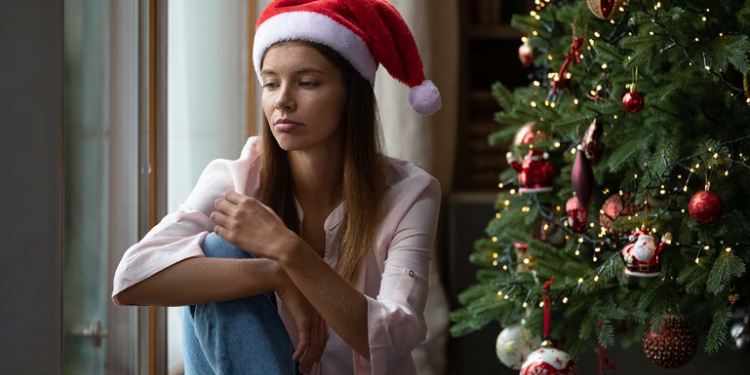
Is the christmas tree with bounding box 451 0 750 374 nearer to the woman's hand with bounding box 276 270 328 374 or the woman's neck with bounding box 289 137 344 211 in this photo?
the woman's neck with bounding box 289 137 344 211

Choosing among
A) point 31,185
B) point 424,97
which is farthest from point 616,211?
point 31,185

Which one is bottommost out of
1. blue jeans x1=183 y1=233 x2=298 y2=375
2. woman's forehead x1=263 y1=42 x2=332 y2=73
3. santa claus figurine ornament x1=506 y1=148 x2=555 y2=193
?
blue jeans x1=183 y1=233 x2=298 y2=375

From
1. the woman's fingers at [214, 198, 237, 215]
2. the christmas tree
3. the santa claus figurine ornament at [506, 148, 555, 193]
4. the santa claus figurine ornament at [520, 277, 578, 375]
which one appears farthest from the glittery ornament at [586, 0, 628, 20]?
the woman's fingers at [214, 198, 237, 215]

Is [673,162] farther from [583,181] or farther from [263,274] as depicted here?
[263,274]

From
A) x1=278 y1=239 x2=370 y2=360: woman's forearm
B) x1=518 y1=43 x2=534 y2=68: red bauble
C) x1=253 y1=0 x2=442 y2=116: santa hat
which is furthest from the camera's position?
x1=518 y1=43 x2=534 y2=68: red bauble

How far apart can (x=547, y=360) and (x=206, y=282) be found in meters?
1.00

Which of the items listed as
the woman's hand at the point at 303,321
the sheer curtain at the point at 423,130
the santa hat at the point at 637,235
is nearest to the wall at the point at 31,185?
the woman's hand at the point at 303,321

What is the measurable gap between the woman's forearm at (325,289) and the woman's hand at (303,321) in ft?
0.18

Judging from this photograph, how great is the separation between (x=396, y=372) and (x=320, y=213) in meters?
0.30

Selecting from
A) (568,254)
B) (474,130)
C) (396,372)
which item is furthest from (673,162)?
(474,130)

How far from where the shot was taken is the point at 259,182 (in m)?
1.49

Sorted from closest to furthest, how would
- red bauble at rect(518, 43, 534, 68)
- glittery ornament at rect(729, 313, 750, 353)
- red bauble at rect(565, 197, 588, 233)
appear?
red bauble at rect(565, 197, 588, 233) → glittery ornament at rect(729, 313, 750, 353) → red bauble at rect(518, 43, 534, 68)

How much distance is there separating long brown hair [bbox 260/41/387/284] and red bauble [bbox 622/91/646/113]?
693 mm

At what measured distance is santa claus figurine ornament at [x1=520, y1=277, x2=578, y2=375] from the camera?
1.99 meters
